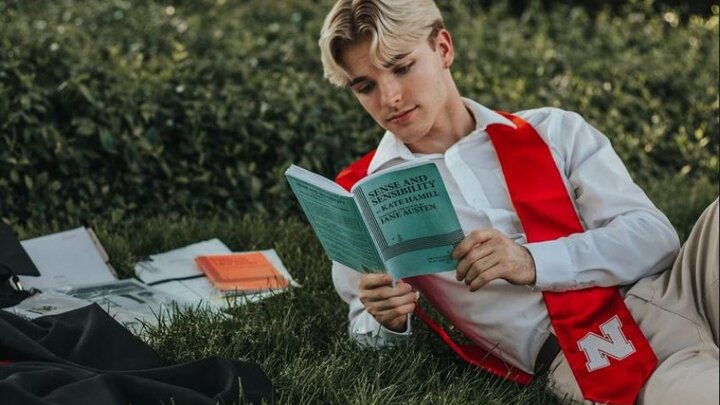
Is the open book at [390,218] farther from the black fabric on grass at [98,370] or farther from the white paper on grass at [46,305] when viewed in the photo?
the white paper on grass at [46,305]

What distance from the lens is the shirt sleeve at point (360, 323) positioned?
3277mm

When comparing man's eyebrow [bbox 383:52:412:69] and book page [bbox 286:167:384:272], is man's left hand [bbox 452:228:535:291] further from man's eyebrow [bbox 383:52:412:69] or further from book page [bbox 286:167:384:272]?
man's eyebrow [bbox 383:52:412:69]

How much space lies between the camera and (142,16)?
263 inches

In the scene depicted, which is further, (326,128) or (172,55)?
(172,55)

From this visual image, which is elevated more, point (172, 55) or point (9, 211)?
point (172, 55)

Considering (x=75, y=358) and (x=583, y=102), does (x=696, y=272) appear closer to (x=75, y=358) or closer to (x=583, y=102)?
(x=75, y=358)

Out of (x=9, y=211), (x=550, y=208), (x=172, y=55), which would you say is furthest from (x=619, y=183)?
(x=172, y=55)

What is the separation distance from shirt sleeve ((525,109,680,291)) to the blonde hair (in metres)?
0.50

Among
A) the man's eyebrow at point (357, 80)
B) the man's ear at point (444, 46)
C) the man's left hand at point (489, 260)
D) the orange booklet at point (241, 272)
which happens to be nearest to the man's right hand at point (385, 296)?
the man's left hand at point (489, 260)

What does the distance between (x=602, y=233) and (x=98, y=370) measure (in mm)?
1417

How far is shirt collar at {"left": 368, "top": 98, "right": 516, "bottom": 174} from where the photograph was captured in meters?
3.24

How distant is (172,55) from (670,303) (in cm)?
357

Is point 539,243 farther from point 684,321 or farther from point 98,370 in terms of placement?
point 98,370

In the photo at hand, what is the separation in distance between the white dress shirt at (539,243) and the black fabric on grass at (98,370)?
60 cm
